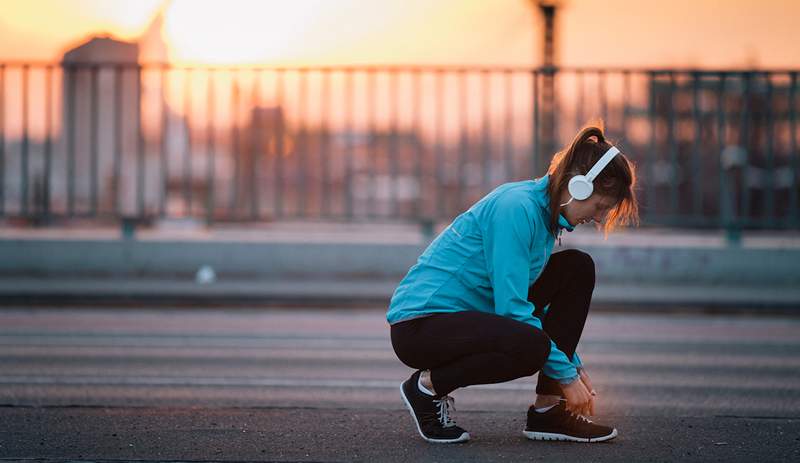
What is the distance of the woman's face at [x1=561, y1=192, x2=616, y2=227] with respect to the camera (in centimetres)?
436

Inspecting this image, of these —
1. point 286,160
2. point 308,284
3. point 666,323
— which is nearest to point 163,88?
point 286,160

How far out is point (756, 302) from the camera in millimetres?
11164

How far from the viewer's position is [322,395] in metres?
5.84

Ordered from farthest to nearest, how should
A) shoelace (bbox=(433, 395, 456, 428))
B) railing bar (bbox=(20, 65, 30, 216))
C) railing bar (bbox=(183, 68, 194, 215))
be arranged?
railing bar (bbox=(183, 68, 194, 215)) < railing bar (bbox=(20, 65, 30, 216)) < shoelace (bbox=(433, 395, 456, 428))

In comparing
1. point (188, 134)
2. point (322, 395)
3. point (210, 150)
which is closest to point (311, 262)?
point (210, 150)

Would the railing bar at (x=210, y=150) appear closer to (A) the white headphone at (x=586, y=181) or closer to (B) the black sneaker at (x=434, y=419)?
(B) the black sneaker at (x=434, y=419)

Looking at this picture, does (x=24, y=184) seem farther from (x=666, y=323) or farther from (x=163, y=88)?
(x=666, y=323)

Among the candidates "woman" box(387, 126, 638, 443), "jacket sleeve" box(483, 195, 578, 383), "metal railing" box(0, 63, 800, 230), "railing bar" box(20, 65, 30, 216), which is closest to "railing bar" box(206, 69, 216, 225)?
"metal railing" box(0, 63, 800, 230)

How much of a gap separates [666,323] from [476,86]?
3978mm

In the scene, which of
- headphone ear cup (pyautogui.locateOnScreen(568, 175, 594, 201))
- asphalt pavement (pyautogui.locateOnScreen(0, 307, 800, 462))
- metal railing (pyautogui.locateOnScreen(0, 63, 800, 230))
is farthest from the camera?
metal railing (pyautogui.locateOnScreen(0, 63, 800, 230))

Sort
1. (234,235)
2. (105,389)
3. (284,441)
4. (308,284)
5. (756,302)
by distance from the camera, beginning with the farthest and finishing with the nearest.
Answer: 1. (234,235)
2. (308,284)
3. (756,302)
4. (105,389)
5. (284,441)

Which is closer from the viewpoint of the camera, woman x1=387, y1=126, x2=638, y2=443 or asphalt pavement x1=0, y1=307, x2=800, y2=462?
woman x1=387, y1=126, x2=638, y2=443

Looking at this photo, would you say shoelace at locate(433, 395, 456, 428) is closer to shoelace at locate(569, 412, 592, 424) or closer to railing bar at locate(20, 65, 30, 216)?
shoelace at locate(569, 412, 592, 424)

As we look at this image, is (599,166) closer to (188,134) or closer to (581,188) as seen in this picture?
(581,188)
